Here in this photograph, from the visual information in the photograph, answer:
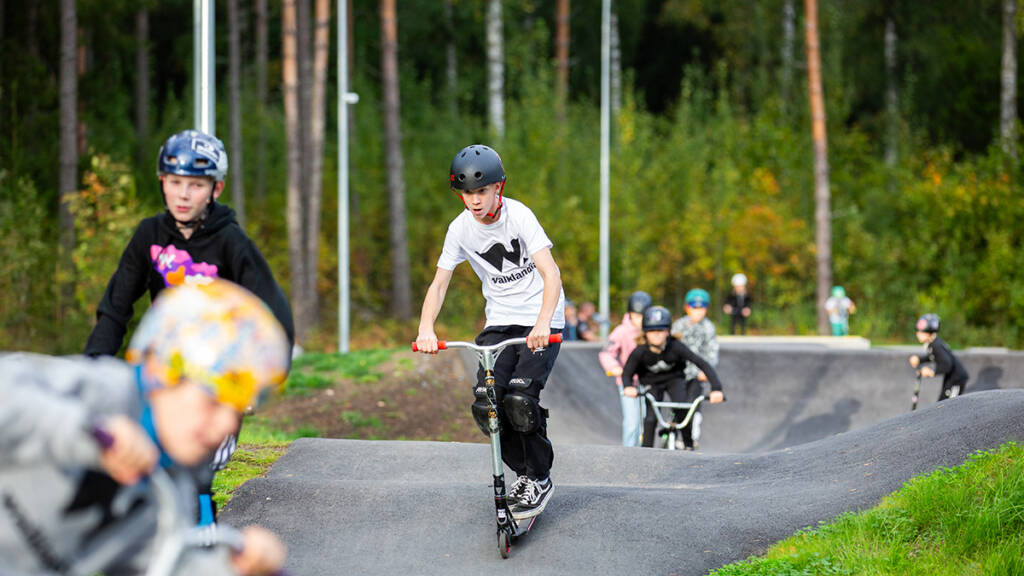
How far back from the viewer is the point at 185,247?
4.75 m

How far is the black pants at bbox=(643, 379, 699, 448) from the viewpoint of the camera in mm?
10156

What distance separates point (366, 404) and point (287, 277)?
16960 mm

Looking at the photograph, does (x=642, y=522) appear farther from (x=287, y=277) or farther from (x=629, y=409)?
(x=287, y=277)

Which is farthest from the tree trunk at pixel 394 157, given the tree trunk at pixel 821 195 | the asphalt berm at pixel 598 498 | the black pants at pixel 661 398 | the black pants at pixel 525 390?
the black pants at pixel 525 390

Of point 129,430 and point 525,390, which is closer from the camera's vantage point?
point 129,430

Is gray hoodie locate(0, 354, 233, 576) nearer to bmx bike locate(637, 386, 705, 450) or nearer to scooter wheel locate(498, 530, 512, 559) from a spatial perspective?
scooter wheel locate(498, 530, 512, 559)

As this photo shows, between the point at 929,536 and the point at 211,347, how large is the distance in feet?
15.3

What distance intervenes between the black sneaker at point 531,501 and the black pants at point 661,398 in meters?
3.78

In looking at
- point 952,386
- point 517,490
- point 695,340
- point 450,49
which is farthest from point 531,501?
point 450,49

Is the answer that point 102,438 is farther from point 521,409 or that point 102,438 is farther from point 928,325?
point 928,325

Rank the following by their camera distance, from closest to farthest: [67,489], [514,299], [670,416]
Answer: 1. [67,489]
2. [514,299]
3. [670,416]

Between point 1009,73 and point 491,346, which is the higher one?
point 1009,73

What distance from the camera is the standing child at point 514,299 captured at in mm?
6062

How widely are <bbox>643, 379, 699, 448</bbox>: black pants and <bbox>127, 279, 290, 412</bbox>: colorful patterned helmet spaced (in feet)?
25.6
